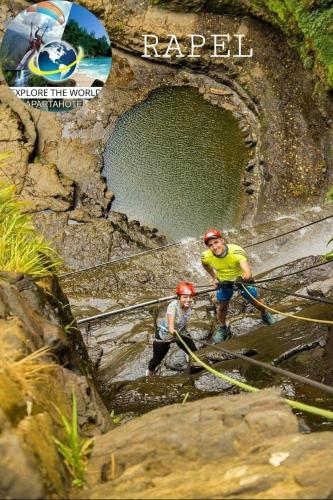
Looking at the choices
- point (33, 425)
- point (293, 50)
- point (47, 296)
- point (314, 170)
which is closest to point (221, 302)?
point (47, 296)

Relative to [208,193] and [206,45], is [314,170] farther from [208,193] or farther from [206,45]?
[206,45]

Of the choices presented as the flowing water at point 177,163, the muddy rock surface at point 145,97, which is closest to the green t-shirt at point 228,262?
the muddy rock surface at point 145,97

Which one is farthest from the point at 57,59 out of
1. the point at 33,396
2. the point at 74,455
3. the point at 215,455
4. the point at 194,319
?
the point at 215,455

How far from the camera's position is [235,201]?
15.0 meters

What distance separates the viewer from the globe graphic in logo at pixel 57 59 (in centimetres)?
1753

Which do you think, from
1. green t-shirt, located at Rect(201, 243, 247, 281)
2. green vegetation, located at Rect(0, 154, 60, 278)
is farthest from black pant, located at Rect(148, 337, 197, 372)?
green vegetation, located at Rect(0, 154, 60, 278)

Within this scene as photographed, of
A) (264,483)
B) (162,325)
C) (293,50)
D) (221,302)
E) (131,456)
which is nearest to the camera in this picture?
(264,483)

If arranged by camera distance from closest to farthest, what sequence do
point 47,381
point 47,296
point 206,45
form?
point 47,381 → point 47,296 → point 206,45

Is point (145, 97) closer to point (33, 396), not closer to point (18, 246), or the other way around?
point (18, 246)

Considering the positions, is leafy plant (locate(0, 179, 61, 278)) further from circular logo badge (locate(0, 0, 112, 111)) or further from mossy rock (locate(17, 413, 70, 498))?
circular logo badge (locate(0, 0, 112, 111))

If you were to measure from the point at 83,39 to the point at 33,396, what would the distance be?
57.5 feet

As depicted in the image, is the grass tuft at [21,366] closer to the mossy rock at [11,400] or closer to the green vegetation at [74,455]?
the mossy rock at [11,400]

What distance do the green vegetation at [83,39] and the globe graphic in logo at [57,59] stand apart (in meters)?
0.27

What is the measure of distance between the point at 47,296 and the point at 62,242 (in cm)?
841
